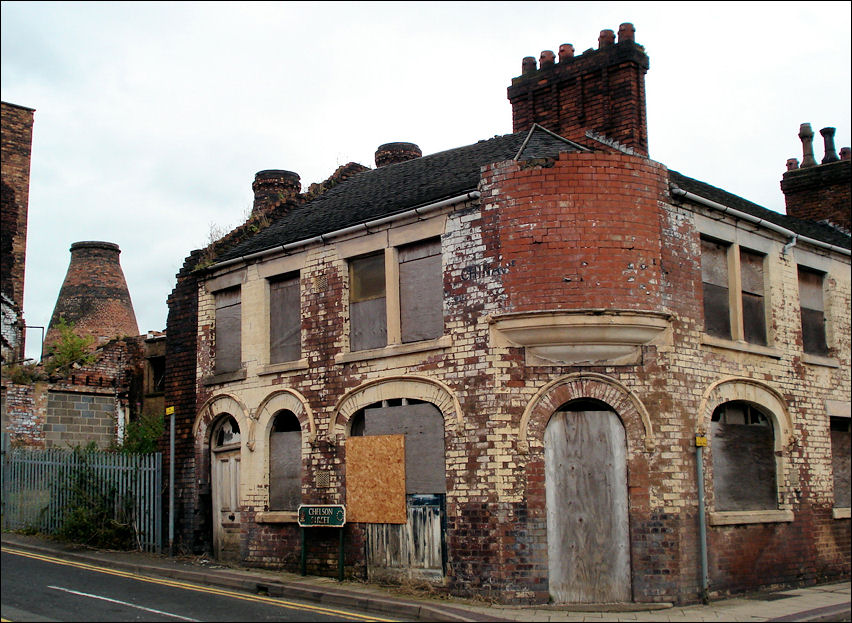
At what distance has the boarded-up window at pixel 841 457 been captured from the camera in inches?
664

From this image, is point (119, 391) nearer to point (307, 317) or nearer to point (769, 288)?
point (307, 317)

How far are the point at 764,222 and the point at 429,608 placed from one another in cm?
880

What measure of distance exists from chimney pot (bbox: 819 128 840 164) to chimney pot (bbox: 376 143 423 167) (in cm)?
984

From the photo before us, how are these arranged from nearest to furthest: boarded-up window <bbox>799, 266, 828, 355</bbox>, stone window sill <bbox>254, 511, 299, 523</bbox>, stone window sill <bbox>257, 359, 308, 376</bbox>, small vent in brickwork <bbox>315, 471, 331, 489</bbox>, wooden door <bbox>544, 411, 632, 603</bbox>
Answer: wooden door <bbox>544, 411, 632, 603</bbox>, small vent in brickwork <bbox>315, 471, 331, 489</bbox>, stone window sill <bbox>254, 511, 299, 523</bbox>, stone window sill <bbox>257, 359, 308, 376</bbox>, boarded-up window <bbox>799, 266, 828, 355</bbox>

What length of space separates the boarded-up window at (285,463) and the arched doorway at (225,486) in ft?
3.56

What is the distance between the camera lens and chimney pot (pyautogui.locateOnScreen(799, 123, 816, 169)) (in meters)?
22.0

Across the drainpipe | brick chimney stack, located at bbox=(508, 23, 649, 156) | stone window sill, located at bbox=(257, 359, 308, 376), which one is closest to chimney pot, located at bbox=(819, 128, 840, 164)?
brick chimney stack, located at bbox=(508, 23, 649, 156)

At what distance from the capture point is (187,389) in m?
18.6

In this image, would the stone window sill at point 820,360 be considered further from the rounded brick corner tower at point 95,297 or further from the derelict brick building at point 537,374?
the rounded brick corner tower at point 95,297

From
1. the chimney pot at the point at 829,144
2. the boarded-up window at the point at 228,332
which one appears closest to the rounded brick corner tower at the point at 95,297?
the boarded-up window at the point at 228,332

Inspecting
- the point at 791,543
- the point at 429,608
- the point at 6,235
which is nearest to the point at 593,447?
the point at 429,608

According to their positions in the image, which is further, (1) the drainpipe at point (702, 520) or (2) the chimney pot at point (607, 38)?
(2) the chimney pot at point (607, 38)

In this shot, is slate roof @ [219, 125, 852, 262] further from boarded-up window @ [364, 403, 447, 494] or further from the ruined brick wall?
the ruined brick wall

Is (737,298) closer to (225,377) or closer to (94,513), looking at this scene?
(225,377)
